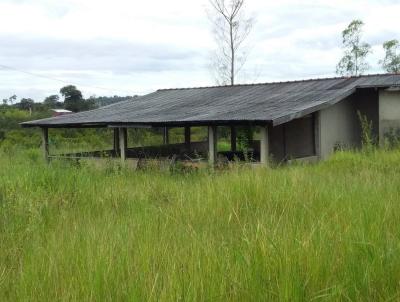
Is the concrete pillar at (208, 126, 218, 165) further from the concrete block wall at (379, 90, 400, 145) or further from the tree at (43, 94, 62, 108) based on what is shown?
the tree at (43, 94, 62, 108)

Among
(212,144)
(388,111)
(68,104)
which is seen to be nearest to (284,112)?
(212,144)

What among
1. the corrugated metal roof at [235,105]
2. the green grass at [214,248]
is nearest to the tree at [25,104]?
the corrugated metal roof at [235,105]

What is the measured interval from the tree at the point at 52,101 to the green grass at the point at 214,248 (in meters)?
52.0

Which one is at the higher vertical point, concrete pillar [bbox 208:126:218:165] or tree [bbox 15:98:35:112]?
tree [bbox 15:98:35:112]

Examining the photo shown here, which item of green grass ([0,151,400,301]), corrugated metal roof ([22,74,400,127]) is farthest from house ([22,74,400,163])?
green grass ([0,151,400,301])

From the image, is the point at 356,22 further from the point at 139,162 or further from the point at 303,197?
the point at 303,197

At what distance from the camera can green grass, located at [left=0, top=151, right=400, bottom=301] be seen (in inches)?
117

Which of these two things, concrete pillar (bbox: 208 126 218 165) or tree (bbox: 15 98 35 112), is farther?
tree (bbox: 15 98 35 112)

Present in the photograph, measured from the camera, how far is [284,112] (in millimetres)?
13625

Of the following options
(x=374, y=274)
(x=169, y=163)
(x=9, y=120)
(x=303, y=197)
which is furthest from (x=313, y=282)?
(x=9, y=120)

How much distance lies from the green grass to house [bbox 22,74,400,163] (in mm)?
8062

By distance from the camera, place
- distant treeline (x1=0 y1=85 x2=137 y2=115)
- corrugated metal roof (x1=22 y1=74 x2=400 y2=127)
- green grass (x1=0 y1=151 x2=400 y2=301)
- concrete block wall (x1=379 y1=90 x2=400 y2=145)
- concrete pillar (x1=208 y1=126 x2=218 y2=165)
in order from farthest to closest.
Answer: distant treeline (x1=0 y1=85 x2=137 y2=115)
concrete block wall (x1=379 y1=90 x2=400 y2=145)
concrete pillar (x1=208 y1=126 x2=218 y2=165)
corrugated metal roof (x1=22 y1=74 x2=400 y2=127)
green grass (x1=0 y1=151 x2=400 y2=301)

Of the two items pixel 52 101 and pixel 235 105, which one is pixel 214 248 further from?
pixel 52 101

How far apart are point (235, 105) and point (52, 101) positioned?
161ft
